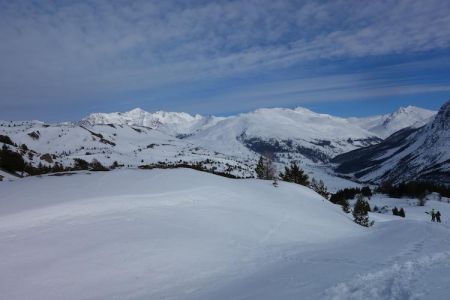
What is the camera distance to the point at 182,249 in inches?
817

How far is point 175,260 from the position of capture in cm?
1931

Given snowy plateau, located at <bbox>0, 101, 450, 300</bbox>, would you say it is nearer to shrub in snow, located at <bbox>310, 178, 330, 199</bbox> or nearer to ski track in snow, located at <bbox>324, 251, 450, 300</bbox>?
ski track in snow, located at <bbox>324, 251, 450, 300</bbox>

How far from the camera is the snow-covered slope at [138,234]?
16.6 metres

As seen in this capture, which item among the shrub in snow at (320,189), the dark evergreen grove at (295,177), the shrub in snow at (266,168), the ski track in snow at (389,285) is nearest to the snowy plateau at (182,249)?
the ski track in snow at (389,285)

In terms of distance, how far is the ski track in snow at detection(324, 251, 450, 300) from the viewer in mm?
11773

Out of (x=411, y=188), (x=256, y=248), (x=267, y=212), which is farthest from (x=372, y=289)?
(x=411, y=188)

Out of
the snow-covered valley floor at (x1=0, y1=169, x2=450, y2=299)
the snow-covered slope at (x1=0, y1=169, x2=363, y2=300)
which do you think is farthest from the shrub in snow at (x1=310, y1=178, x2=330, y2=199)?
the snow-covered valley floor at (x1=0, y1=169, x2=450, y2=299)

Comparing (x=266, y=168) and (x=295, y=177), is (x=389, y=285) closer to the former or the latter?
(x=295, y=177)

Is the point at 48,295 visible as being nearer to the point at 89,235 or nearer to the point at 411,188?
the point at 89,235

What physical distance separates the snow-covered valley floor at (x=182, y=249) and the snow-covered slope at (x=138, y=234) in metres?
0.07

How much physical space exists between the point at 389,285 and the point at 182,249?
413 inches

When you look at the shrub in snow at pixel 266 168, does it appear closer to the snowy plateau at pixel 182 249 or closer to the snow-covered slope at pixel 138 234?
the snow-covered slope at pixel 138 234

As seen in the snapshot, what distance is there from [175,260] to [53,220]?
8.12 m

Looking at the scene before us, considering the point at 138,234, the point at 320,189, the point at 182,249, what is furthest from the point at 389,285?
the point at 320,189
